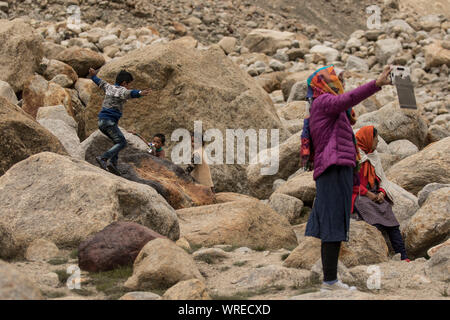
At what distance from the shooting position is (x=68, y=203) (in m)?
6.20

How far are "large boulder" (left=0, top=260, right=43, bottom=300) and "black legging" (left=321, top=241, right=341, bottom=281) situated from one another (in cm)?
201

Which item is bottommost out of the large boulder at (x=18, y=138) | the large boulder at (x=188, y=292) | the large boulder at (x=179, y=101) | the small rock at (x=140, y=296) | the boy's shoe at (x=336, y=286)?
the boy's shoe at (x=336, y=286)

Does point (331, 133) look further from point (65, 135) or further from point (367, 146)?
point (65, 135)

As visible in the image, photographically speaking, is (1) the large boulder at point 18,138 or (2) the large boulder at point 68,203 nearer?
(2) the large boulder at point 68,203

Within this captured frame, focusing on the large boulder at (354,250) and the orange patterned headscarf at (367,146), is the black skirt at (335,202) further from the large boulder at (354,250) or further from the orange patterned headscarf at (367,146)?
the orange patterned headscarf at (367,146)

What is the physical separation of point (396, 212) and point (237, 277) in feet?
10.6

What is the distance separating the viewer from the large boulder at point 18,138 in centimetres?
779

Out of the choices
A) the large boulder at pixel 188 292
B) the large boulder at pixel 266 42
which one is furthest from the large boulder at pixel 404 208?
the large boulder at pixel 266 42

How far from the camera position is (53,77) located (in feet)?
49.2

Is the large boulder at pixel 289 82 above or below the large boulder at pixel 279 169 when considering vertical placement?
above

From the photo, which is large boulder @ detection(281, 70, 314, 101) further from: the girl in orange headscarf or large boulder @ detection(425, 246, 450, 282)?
large boulder @ detection(425, 246, 450, 282)

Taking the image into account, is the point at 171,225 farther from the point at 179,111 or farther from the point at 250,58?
the point at 250,58

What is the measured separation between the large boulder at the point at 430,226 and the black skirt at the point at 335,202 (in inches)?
94.2

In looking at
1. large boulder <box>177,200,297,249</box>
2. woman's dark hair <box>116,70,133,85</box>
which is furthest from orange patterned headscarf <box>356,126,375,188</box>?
woman's dark hair <box>116,70,133,85</box>
